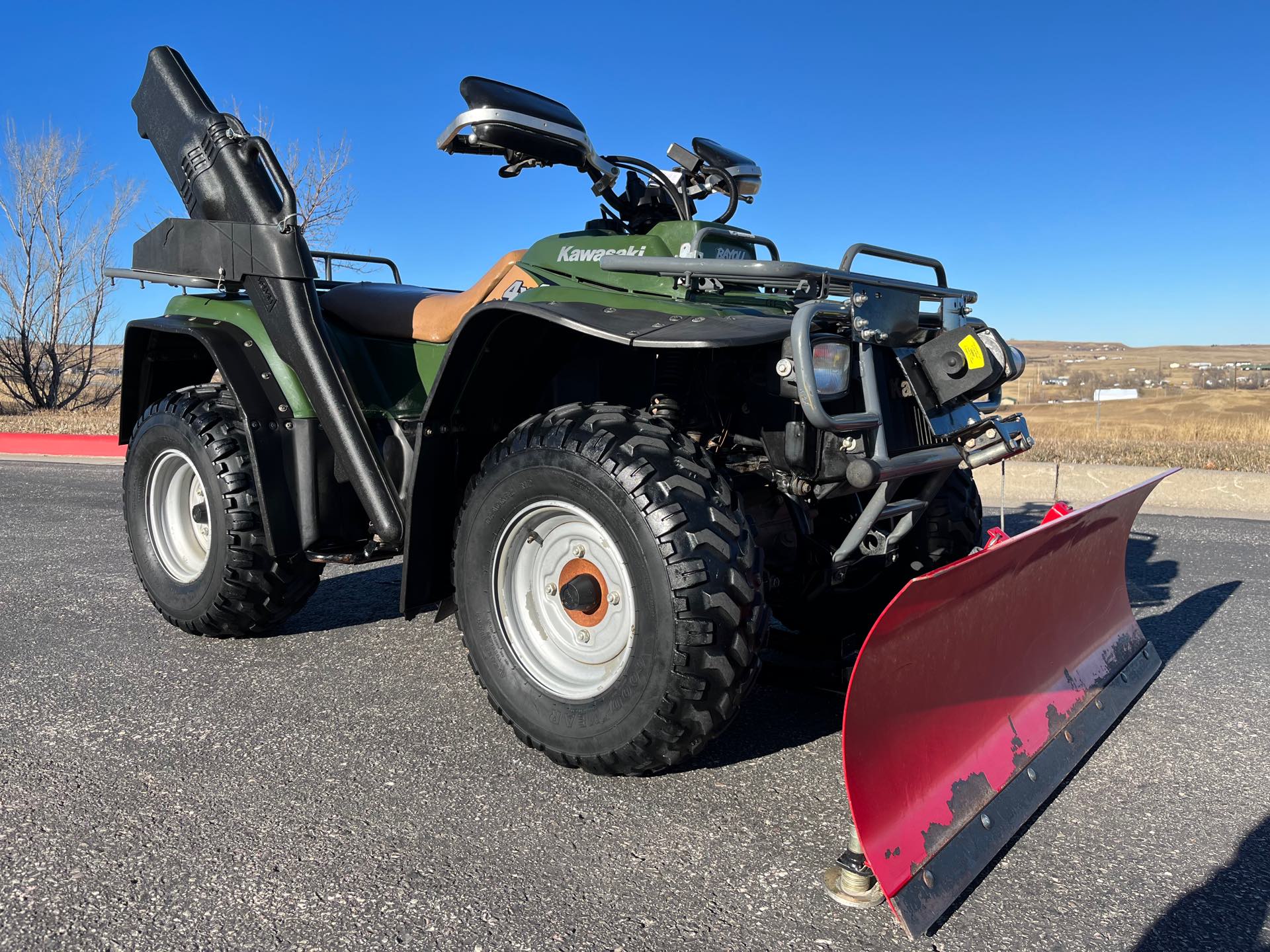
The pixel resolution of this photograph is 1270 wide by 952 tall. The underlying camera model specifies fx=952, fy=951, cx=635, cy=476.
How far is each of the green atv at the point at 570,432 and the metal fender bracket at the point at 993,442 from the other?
0.05ft

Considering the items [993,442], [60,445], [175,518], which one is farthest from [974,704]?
[60,445]

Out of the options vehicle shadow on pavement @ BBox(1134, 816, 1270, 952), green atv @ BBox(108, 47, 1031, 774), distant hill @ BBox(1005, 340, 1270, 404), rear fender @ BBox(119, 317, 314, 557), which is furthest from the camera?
distant hill @ BBox(1005, 340, 1270, 404)

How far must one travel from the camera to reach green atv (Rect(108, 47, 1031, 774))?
8.92 ft

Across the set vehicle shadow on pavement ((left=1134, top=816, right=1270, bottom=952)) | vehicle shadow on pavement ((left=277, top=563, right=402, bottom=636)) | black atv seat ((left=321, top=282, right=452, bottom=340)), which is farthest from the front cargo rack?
vehicle shadow on pavement ((left=277, top=563, right=402, bottom=636))

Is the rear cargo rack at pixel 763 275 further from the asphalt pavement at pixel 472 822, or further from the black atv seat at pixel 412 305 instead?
the asphalt pavement at pixel 472 822

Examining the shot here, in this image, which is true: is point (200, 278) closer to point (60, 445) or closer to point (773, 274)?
point (773, 274)

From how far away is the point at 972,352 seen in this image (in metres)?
3.08

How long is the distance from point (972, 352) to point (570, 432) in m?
1.33

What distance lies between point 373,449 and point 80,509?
6.15 m

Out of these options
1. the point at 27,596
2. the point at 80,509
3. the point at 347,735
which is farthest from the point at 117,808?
the point at 80,509

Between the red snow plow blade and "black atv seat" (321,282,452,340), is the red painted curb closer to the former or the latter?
"black atv seat" (321,282,452,340)

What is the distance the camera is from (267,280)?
396cm

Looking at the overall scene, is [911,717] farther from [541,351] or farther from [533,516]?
[541,351]

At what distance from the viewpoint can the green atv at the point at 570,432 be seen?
8.92 ft
